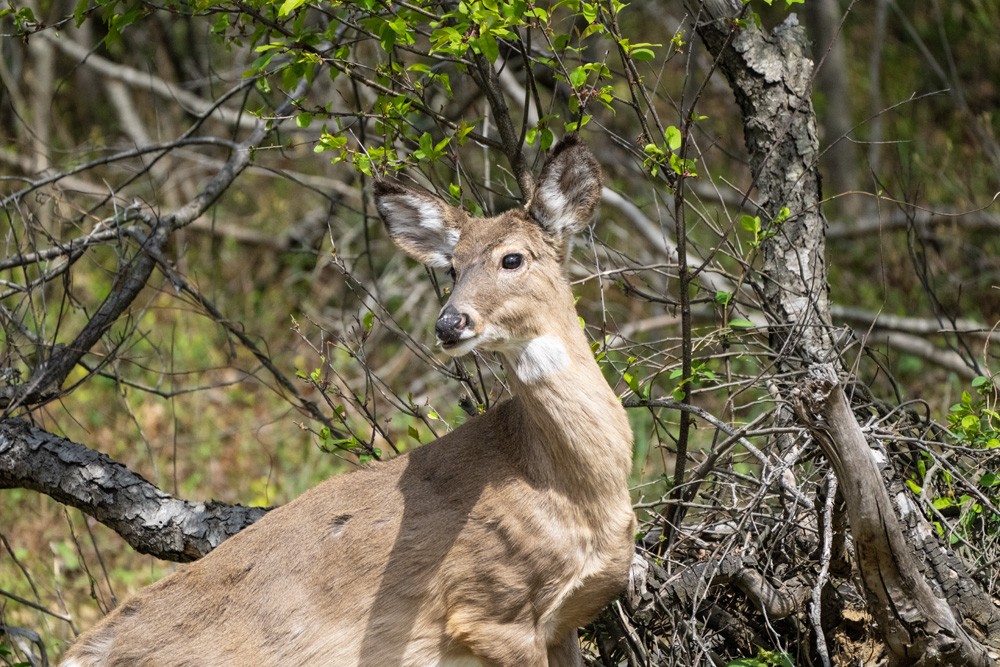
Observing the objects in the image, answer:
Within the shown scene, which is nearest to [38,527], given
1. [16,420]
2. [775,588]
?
[16,420]

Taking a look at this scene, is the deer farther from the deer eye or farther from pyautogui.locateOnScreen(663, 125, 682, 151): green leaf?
pyautogui.locateOnScreen(663, 125, 682, 151): green leaf

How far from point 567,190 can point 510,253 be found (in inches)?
14.1

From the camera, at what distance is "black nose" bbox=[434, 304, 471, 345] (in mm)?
4129

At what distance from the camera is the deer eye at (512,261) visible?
4.54 m

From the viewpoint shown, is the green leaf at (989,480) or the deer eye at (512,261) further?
the green leaf at (989,480)

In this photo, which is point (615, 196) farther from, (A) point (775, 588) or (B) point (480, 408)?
(A) point (775, 588)

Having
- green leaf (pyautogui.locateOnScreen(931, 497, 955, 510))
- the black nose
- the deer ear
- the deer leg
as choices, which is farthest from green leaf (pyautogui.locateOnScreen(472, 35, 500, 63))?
green leaf (pyautogui.locateOnScreen(931, 497, 955, 510))

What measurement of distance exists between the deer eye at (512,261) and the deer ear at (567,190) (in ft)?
0.75

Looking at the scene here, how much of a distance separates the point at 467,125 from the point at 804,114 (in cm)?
176

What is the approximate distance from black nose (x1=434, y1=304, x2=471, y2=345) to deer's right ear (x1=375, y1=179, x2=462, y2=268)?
2.59 feet

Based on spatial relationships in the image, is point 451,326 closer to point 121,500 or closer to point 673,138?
point 673,138

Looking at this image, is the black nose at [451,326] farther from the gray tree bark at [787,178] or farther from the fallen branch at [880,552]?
the gray tree bark at [787,178]

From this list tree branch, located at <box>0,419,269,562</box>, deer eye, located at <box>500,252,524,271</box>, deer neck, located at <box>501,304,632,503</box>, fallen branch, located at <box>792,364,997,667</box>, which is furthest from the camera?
tree branch, located at <box>0,419,269,562</box>

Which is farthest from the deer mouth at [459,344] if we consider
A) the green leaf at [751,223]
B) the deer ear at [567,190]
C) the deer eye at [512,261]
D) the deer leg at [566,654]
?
the green leaf at [751,223]
